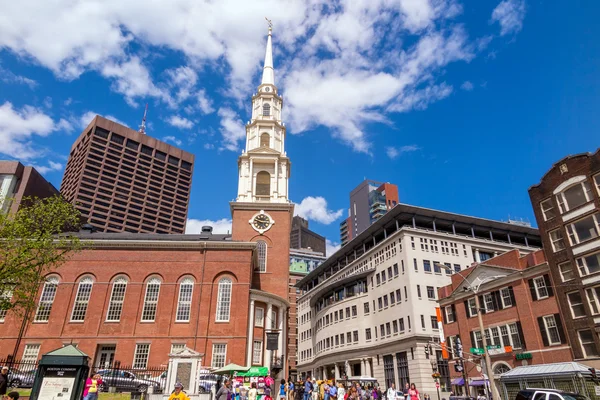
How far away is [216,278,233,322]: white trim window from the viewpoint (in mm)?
40219

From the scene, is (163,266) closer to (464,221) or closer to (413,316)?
(413,316)

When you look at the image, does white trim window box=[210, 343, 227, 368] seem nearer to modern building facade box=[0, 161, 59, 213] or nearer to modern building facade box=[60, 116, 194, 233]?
modern building facade box=[0, 161, 59, 213]

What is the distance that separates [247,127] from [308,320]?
146ft

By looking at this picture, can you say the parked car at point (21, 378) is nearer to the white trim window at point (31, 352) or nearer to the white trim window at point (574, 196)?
the white trim window at point (31, 352)

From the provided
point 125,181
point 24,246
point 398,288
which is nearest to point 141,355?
point 24,246

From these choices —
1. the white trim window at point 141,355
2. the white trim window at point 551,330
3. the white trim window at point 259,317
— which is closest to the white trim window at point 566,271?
the white trim window at point 551,330

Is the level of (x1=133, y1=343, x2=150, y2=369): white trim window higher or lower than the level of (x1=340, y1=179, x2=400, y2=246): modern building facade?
lower

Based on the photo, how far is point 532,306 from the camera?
119 ft

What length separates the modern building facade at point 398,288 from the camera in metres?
51.9

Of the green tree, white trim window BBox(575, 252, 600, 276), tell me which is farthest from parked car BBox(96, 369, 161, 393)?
white trim window BBox(575, 252, 600, 276)

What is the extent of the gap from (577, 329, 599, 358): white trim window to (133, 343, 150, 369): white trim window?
3617 centimetres

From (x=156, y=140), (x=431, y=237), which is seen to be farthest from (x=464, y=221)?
(x=156, y=140)

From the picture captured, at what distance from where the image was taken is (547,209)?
38.5 meters

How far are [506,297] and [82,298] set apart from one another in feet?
133
